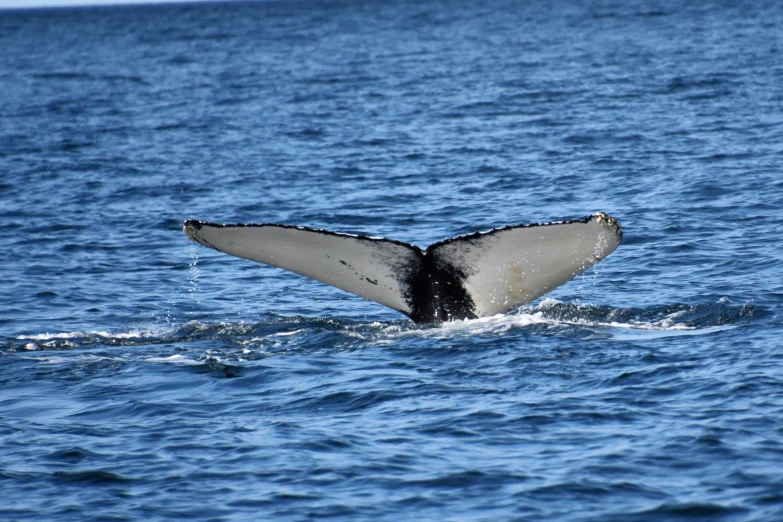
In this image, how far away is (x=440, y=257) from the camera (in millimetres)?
9352

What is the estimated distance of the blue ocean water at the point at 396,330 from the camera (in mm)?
7703

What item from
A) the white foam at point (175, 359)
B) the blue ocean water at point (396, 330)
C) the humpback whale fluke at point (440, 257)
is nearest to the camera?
the blue ocean water at point (396, 330)

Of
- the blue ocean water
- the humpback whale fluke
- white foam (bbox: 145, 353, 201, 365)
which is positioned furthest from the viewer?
white foam (bbox: 145, 353, 201, 365)

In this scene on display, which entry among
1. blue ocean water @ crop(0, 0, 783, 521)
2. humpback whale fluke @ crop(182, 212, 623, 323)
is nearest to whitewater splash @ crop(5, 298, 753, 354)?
blue ocean water @ crop(0, 0, 783, 521)

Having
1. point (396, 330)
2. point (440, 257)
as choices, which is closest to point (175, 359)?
point (396, 330)

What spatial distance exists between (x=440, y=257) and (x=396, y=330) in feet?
6.04

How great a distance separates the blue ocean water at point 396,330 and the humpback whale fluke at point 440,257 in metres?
0.65

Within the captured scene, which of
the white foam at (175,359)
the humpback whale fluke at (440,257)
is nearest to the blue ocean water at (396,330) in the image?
the white foam at (175,359)

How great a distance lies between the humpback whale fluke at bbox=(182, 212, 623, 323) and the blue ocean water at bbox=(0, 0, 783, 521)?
652 millimetres

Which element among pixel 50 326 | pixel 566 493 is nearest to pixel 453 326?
pixel 566 493

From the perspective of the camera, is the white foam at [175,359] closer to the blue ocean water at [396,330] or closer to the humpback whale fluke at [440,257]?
the blue ocean water at [396,330]

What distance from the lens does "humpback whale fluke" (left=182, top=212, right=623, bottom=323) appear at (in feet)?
29.3

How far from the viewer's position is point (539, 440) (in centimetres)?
823

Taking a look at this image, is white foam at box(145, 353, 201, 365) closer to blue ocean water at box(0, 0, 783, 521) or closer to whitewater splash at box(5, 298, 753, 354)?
blue ocean water at box(0, 0, 783, 521)
